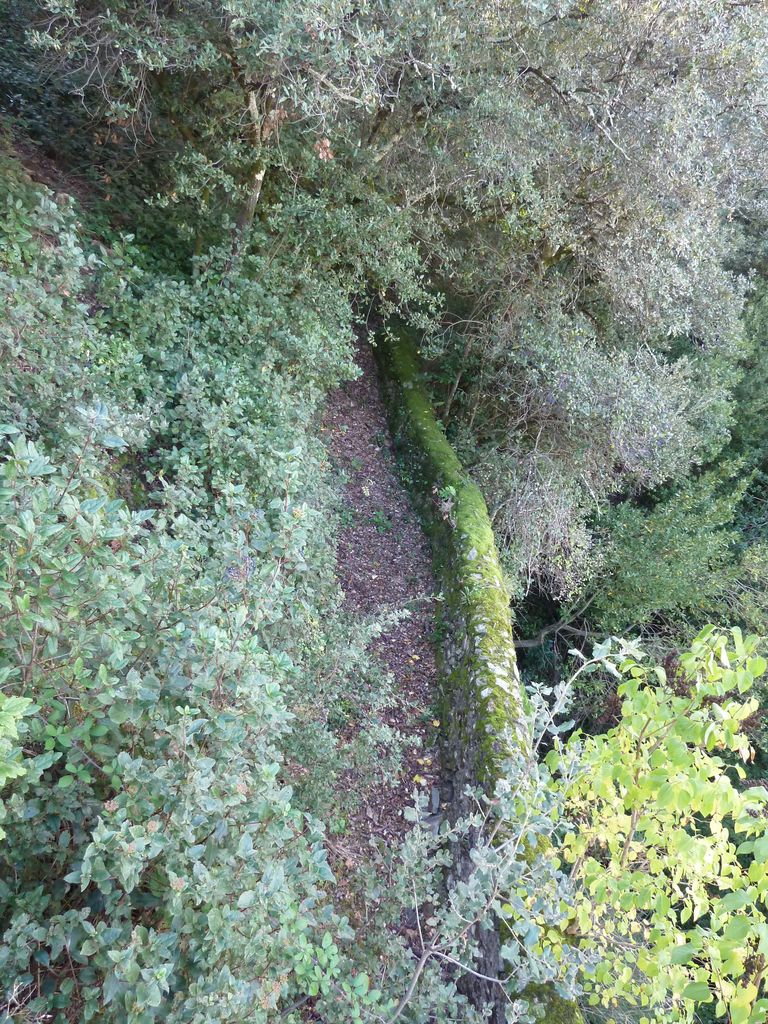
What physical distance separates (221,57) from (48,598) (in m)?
5.05

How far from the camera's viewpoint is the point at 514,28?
5383 mm

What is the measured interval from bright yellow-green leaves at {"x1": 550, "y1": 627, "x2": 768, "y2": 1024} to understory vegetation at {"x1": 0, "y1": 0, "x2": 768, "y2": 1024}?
0.08 feet

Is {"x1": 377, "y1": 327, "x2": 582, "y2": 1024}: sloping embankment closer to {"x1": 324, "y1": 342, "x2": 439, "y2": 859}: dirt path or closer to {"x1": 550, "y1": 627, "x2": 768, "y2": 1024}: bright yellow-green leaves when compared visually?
{"x1": 324, "y1": 342, "x2": 439, "y2": 859}: dirt path

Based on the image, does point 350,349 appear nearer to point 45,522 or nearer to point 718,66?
point 718,66

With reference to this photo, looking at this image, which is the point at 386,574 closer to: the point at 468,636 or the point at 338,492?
the point at 338,492

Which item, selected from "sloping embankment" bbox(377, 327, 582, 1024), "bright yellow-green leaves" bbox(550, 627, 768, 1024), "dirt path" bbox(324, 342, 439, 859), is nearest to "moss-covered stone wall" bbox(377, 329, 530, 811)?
"sloping embankment" bbox(377, 327, 582, 1024)

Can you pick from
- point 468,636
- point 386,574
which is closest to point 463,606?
point 468,636

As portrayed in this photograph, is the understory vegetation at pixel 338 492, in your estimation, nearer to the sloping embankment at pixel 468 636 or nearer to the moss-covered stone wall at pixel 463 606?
→ the sloping embankment at pixel 468 636

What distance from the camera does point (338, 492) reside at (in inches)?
288

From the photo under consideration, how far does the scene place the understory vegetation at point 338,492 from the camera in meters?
1.86

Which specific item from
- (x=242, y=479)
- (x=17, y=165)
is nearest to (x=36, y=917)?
(x=242, y=479)

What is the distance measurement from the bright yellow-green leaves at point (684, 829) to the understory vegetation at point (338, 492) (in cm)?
2

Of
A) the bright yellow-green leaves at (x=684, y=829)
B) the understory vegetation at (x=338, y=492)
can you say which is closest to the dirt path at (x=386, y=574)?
the understory vegetation at (x=338, y=492)

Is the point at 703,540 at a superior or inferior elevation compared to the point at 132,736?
inferior
